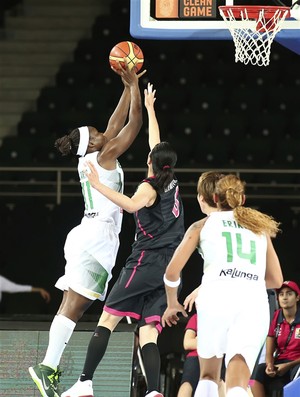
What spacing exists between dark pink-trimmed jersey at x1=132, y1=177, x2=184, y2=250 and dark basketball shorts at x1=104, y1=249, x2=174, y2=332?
0.40 feet

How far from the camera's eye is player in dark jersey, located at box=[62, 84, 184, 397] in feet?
25.2

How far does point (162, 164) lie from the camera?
7.80 metres

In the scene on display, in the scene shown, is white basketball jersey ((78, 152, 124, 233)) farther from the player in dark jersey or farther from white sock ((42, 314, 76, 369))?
white sock ((42, 314, 76, 369))

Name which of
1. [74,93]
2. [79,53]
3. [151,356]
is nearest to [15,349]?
[151,356]

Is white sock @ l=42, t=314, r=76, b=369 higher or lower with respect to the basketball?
lower

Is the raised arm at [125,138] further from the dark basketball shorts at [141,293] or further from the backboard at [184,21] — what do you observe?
the dark basketball shorts at [141,293]

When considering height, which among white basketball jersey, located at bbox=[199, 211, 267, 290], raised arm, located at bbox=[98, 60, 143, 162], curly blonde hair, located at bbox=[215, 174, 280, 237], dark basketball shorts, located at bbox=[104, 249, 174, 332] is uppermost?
raised arm, located at bbox=[98, 60, 143, 162]

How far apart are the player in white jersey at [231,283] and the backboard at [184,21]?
2138 millimetres

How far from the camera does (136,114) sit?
323 inches

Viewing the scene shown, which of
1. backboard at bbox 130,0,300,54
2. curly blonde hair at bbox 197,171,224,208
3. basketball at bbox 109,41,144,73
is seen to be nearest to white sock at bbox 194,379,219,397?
curly blonde hair at bbox 197,171,224,208

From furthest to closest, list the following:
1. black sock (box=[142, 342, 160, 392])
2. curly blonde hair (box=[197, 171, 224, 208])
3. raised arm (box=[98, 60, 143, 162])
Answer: raised arm (box=[98, 60, 143, 162]) < black sock (box=[142, 342, 160, 392]) < curly blonde hair (box=[197, 171, 224, 208])

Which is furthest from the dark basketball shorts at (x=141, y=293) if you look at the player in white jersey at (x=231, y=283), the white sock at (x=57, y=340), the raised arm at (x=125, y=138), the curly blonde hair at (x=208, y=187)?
the curly blonde hair at (x=208, y=187)

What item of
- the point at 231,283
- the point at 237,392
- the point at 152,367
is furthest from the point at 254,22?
the point at 237,392

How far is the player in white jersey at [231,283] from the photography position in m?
6.50
